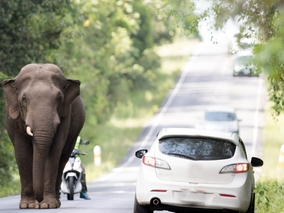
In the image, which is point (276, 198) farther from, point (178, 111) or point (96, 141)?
point (178, 111)

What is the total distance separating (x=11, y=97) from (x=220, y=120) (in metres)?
30.0

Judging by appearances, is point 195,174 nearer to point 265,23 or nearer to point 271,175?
point 265,23

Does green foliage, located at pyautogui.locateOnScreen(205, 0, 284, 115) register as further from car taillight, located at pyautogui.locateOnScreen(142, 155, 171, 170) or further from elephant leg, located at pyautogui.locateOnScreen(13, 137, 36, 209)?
elephant leg, located at pyautogui.locateOnScreen(13, 137, 36, 209)

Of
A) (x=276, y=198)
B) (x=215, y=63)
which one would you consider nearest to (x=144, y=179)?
(x=276, y=198)

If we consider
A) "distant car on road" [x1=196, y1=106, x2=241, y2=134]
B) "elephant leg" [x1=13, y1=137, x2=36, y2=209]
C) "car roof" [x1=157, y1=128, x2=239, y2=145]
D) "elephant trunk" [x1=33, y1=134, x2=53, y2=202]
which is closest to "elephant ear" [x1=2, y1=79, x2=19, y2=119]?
"elephant leg" [x1=13, y1=137, x2=36, y2=209]

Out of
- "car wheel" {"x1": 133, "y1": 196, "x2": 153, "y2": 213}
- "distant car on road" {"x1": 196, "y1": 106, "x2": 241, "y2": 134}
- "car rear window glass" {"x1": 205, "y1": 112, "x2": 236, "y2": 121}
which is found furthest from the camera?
"car rear window glass" {"x1": 205, "y1": 112, "x2": 236, "y2": 121}

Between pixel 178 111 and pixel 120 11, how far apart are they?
902 centimetres

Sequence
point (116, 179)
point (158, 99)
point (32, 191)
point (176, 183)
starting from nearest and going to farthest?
point (176, 183), point (32, 191), point (116, 179), point (158, 99)

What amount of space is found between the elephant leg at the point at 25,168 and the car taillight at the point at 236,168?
4.58 meters

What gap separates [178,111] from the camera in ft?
213

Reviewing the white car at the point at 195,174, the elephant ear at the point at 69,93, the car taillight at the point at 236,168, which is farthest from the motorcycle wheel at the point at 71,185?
the car taillight at the point at 236,168

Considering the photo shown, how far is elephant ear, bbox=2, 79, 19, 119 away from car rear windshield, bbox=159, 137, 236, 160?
12.7 ft

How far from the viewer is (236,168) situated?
49.6ft

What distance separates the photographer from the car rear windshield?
49.5 ft
